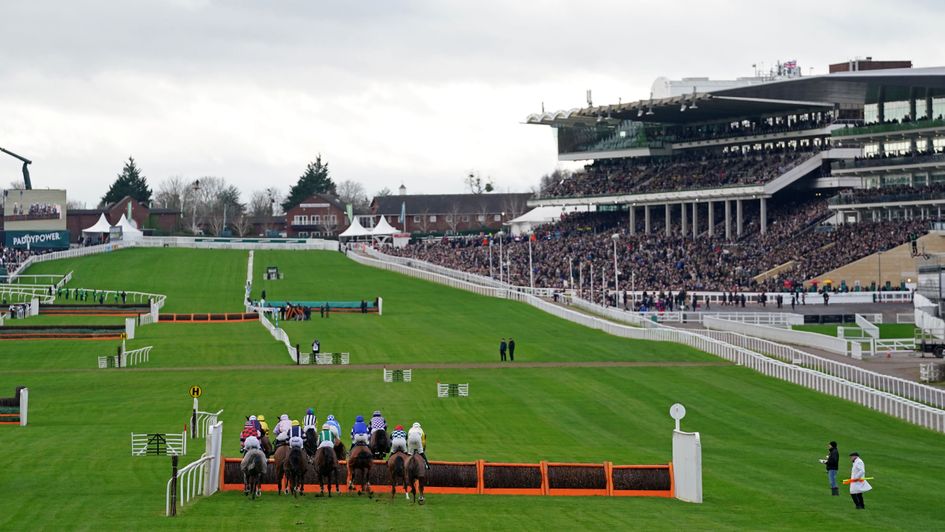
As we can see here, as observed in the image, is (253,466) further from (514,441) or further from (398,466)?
(514,441)

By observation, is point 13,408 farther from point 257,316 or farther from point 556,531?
point 257,316

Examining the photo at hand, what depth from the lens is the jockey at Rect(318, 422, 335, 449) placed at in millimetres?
24188

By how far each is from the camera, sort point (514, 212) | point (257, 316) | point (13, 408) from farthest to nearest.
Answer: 1. point (514, 212)
2. point (257, 316)
3. point (13, 408)

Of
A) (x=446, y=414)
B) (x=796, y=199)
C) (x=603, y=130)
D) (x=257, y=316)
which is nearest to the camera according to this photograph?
(x=446, y=414)

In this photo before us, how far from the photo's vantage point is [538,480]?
26.1 metres

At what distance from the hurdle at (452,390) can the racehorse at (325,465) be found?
72.6 ft

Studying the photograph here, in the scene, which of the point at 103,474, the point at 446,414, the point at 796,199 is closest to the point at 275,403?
the point at 446,414

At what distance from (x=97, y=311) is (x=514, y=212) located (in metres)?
110

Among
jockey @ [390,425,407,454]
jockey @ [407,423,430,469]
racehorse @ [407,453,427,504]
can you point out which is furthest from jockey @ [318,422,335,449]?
racehorse @ [407,453,427,504]

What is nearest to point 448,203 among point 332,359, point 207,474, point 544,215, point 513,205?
point 513,205

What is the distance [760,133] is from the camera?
11975cm

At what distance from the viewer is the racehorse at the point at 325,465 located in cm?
2414

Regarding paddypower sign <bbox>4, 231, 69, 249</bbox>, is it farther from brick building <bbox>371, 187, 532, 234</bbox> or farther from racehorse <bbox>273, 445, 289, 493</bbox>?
racehorse <bbox>273, 445, 289, 493</bbox>

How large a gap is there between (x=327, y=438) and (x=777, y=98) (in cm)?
9107
